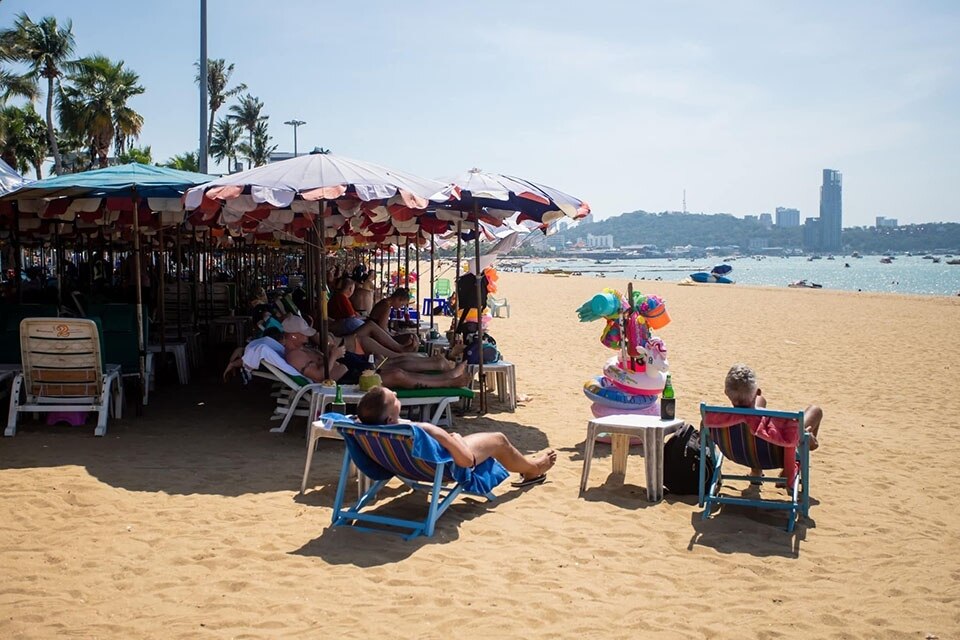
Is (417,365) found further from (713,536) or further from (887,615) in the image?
(887,615)

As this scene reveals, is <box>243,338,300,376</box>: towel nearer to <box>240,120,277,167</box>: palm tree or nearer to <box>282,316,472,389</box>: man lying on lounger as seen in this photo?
<box>282,316,472,389</box>: man lying on lounger

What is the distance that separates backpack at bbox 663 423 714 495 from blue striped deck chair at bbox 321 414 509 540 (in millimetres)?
1259

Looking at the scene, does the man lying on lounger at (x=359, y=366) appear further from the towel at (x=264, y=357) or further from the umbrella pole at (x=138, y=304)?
the umbrella pole at (x=138, y=304)

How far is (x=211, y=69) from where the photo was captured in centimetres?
4659

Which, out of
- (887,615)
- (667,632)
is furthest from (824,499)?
(667,632)

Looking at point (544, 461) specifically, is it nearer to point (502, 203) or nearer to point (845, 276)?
point (502, 203)

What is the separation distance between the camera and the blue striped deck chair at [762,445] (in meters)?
4.90

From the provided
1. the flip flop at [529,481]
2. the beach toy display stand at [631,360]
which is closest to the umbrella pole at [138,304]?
the flip flop at [529,481]

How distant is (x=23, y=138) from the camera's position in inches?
1367

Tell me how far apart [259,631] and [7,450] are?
383 centimetres

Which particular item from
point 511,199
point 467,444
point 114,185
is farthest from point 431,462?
point 114,185

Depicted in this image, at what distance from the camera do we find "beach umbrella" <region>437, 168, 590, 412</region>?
24.3ft

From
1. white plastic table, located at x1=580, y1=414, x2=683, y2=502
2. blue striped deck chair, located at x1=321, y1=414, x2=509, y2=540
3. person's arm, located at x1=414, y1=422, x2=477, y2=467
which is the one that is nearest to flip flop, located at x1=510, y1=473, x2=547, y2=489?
white plastic table, located at x1=580, y1=414, x2=683, y2=502

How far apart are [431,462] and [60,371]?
3.90 meters
